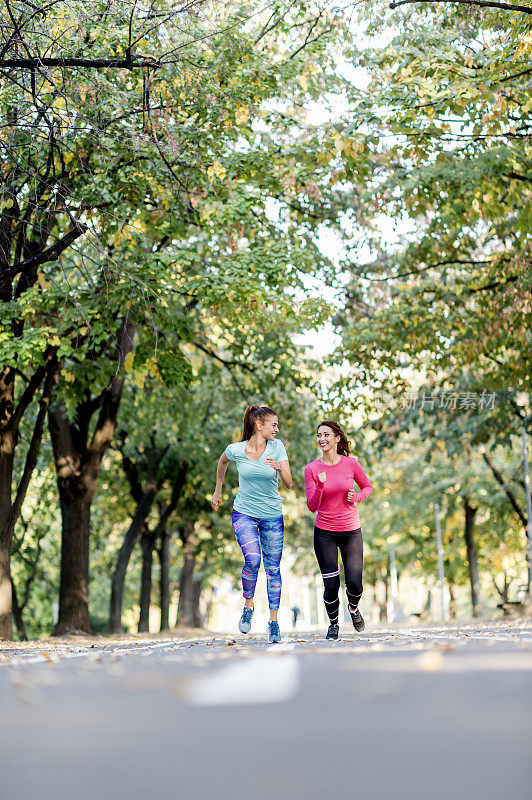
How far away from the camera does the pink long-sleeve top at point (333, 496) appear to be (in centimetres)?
853

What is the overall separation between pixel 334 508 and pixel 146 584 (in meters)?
19.0

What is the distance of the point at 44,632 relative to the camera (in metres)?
43.9

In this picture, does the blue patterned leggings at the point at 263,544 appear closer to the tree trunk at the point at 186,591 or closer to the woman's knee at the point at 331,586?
the woman's knee at the point at 331,586

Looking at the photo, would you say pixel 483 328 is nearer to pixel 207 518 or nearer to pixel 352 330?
pixel 352 330

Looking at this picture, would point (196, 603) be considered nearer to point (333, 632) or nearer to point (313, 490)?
point (333, 632)

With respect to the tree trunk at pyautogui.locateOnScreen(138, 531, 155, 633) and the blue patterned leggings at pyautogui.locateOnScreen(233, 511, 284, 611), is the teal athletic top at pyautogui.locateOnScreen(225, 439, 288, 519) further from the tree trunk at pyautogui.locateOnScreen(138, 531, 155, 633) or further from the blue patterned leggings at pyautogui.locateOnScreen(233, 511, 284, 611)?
the tree trunk at pyautogui.locateOnScreen(138, 531, 155, 633)

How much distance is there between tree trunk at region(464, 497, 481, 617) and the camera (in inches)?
1208

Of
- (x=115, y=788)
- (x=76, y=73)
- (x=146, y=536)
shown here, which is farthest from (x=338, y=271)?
(x=115, y=788)

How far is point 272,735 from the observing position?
9.51 feet

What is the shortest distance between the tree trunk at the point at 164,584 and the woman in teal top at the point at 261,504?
20.4 metres

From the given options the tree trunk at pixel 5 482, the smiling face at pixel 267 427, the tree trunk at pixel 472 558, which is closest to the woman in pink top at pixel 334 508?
the smiling face at pixel 267 427

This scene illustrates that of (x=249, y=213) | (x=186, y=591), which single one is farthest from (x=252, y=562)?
(x=186, y=591)

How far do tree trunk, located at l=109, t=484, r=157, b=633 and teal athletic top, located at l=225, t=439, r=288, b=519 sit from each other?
49.8ft

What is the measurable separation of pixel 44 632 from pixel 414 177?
3545 cm
